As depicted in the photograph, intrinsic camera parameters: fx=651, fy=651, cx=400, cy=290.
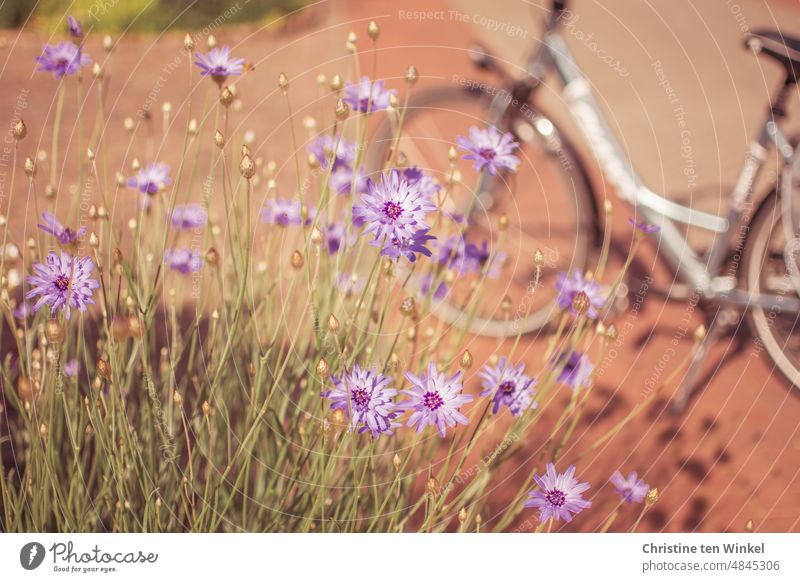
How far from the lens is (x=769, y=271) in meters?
1.07

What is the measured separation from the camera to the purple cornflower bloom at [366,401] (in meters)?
0.56

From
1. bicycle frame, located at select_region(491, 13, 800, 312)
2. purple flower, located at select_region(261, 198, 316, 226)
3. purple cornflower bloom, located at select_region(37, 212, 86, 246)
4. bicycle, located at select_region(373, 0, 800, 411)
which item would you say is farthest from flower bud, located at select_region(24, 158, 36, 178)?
bicycle frame, located at select_region(491, 13, 800, 312)

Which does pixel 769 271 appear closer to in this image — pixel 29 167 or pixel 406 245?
pixel 406 245

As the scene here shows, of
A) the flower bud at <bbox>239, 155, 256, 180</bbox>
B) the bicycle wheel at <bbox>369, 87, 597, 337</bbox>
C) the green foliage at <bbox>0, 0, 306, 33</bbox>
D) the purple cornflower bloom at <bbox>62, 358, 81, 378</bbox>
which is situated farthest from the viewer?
the bicycle wheel at <bbox>369, 87, 597, 337</bbox>

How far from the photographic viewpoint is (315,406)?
686mm

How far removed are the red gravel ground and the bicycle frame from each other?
67 mm

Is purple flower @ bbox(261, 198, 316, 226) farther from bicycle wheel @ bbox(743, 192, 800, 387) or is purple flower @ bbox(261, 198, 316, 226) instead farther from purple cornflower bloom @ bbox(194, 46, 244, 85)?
bicycle wheel @ bbox(743, 192, 800, 387)

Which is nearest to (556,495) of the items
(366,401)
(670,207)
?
(366,401)

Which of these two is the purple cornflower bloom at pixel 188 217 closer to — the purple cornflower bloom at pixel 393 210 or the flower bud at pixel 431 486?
the purple cornflower bloom at pixel 393 210

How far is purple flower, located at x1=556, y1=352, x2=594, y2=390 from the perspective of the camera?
0.70 meters

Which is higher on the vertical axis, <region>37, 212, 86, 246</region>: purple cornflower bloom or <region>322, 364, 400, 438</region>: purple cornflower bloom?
<region>37, 212, 86, 246</region>: purple cornflower bloom

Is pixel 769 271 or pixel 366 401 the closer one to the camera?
pixel 366 401

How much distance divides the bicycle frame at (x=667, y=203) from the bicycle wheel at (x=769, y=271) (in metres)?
0.02
